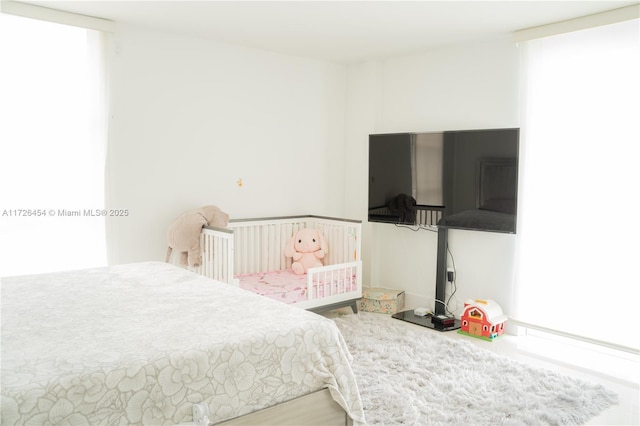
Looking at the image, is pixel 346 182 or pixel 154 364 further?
pixel 346 182

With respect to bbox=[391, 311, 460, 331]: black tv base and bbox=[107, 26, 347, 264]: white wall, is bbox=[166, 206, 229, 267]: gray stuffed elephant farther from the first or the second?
bbox=[391, 311, 460, 331]: black tv base

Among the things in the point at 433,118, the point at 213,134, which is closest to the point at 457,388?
the point at 433,118

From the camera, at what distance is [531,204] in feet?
12.7

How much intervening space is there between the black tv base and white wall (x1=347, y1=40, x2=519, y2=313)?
27 cm

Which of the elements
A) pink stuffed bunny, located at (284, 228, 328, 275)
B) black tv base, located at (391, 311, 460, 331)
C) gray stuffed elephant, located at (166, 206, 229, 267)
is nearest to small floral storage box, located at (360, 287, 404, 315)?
black tv base, located at (391, 311, 460, 331)

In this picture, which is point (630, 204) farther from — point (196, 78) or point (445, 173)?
point (196, 78)

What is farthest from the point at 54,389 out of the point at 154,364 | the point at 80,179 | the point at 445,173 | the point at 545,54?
the point at 545,54

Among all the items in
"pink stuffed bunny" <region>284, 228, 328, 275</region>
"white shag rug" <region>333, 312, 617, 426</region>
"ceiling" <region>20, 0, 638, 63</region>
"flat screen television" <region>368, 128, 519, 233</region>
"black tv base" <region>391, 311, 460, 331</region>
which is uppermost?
"ceiling" <region>20, 0, 638, 63</region>

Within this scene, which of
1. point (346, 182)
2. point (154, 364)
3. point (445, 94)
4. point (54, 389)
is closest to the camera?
point (54, 389)

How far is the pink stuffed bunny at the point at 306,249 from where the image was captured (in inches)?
177

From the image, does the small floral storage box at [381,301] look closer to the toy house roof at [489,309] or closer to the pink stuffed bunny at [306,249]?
the pink stuffed bunny at [306,249]

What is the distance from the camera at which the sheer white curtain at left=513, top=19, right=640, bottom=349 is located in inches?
132

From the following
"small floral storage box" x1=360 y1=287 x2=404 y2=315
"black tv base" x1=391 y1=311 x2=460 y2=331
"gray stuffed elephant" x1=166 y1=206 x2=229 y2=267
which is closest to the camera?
"gray stuffed elephant" x1=166 y1=206 x2=229 y2=267

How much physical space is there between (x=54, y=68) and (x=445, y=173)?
3.00m
